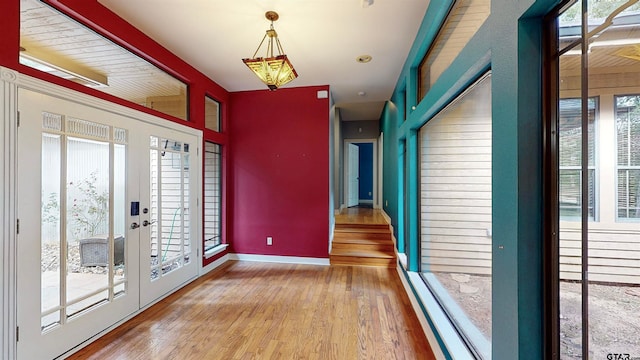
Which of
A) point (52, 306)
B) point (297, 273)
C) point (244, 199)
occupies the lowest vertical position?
point (297, 273)

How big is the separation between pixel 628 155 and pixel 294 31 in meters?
2.66

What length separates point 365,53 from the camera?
10.3ft

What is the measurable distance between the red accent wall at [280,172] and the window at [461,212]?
6.00 feet

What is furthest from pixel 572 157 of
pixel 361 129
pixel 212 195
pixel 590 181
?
pixel 361 129

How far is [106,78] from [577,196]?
136 inches

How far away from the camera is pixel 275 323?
98.8 inches

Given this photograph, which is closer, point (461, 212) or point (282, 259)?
point (461, 212)

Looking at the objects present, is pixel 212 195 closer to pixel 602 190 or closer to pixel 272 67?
Answer: pixel 272 67

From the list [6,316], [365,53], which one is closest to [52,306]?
[6,316]

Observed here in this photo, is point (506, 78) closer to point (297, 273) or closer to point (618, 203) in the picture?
point (618, 203)

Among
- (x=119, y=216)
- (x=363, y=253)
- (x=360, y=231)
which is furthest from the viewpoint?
(x=360, y=231)

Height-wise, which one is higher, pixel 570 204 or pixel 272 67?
pixel 272 67

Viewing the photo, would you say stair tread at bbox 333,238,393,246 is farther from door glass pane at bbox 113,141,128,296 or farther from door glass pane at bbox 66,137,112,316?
door glass pane at bbox 66,137,112,316

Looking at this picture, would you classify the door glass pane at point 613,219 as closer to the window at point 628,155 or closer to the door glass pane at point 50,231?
the window at point 628,155
